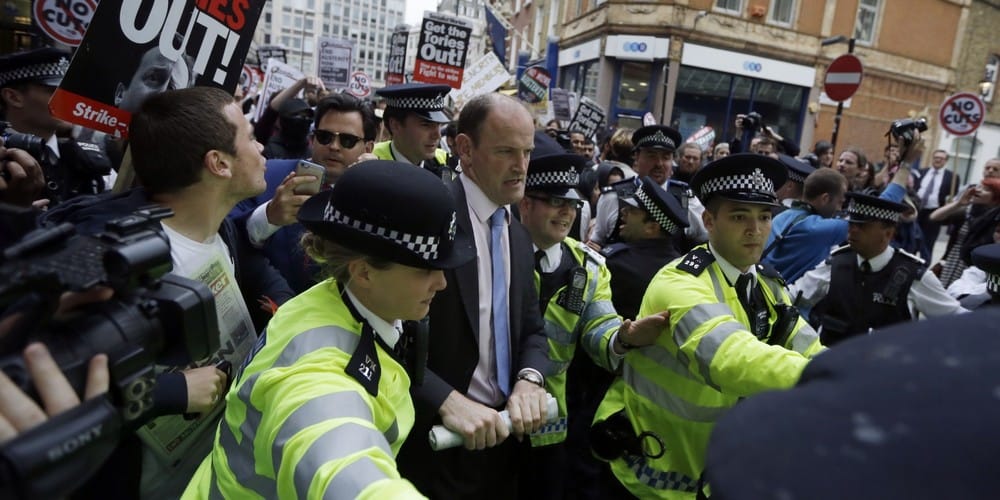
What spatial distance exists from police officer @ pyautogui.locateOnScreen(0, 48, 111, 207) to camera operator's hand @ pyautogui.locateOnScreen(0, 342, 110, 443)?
257cm

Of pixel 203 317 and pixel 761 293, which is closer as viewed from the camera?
pixel 203 317

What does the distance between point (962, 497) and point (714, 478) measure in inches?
6.9

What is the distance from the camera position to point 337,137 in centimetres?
379

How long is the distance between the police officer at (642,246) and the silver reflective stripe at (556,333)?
75 centimetres

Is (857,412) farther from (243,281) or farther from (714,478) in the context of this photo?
(243,281)

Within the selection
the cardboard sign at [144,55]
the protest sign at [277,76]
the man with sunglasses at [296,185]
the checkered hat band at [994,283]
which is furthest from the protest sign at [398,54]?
the checkered hat band at [994,283]

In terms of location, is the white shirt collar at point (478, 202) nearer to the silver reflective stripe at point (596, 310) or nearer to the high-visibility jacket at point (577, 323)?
the high-visibility jacket at point (577, 323)

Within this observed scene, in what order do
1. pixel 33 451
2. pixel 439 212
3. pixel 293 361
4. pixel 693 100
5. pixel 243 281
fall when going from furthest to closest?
pixel 693 100 < pixel 243 281 < pixel 439 212 < pixel 293 361 < pixel 33 451

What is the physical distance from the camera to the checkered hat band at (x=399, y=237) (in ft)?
5.08

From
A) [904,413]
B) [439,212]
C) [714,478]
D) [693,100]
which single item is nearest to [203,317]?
[439,212]

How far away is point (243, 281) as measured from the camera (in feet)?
8.02

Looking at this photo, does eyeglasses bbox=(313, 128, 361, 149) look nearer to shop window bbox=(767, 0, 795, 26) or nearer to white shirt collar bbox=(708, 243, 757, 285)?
white shirt collar bbox=(708, 243, 757, 285)

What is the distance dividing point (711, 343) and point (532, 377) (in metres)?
0.68

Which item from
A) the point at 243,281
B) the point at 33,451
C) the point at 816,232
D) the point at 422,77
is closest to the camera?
the point at 33,451
